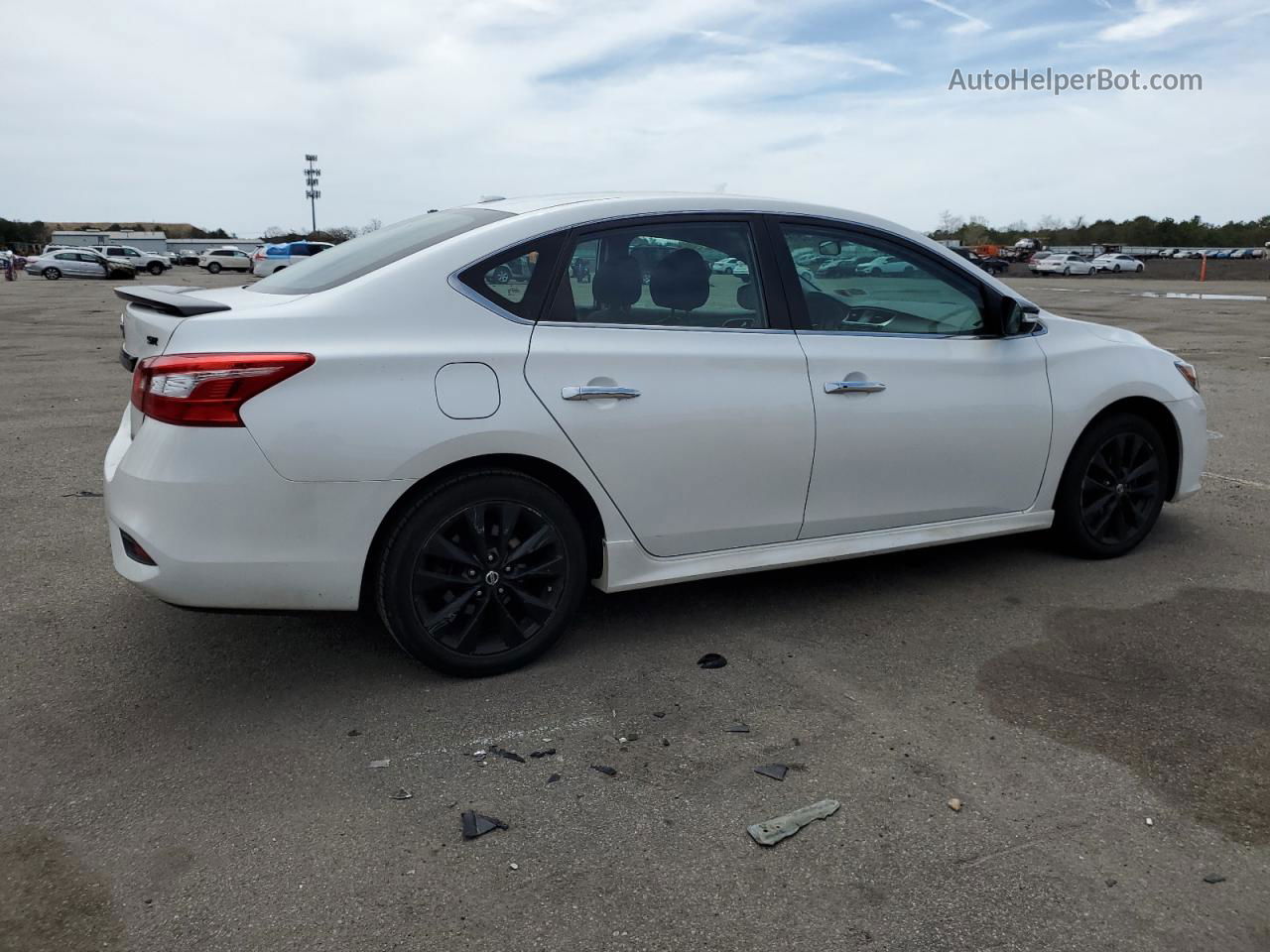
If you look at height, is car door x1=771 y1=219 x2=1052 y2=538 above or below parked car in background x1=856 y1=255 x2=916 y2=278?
below

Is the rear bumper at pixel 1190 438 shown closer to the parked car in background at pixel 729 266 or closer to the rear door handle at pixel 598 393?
the parked car in background at pixel 729 266

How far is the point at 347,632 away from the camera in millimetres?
4242

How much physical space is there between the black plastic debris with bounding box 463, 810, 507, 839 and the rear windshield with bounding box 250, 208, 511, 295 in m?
1.91

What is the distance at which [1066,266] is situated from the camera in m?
59.1

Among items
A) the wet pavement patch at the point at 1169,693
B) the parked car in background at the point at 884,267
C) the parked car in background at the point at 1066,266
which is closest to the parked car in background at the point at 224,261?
the parked car in background at the point at 1066,266

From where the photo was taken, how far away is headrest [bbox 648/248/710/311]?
3990 millimetres

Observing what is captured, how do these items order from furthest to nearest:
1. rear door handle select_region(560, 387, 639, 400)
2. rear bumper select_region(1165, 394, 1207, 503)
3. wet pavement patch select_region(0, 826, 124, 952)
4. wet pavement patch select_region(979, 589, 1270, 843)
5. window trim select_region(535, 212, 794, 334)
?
1. rear bumper select_region(1165, 394, 1207, 503)
2. window trim select_region(535, 212, 794, 334)
3. rear door handle select_region(560, 387, 639, 400)
4. wet pavement patch select_region(979, 589, 1270, 843)
5. wet pavement patch select_region(0, 826, 124, 952)

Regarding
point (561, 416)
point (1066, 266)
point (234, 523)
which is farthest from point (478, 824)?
point (1066, 266)

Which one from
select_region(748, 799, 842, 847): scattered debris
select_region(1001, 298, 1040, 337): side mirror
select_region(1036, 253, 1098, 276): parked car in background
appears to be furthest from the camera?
select_region(1036, 253, 1098, 276): parked car in background

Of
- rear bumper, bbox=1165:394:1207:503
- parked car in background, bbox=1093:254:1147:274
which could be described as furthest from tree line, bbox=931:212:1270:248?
rear bumper, bbox=1165:394:1207:503

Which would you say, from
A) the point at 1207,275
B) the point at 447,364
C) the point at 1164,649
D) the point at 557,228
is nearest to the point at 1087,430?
the point at 1164,649

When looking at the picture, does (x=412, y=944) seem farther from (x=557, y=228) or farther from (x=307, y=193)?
(x=307, y=193)

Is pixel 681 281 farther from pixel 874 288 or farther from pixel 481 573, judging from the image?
pixel 481 573

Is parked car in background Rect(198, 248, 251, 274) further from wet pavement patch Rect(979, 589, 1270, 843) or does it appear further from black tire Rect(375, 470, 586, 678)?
wet pavement patch Rect(979, 589, 1270, 843)
